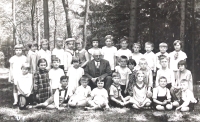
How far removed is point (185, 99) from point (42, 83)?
402cm

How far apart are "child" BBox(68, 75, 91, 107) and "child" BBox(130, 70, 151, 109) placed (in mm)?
1291

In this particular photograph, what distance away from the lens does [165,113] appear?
682 centimetres

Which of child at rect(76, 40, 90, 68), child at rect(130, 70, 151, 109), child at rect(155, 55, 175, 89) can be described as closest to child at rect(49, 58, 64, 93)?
child at rect(76, 40, 90, 68)

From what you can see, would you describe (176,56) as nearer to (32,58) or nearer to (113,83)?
(113,83)

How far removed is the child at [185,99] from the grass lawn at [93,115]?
→ 23cm

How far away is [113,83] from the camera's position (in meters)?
7.71

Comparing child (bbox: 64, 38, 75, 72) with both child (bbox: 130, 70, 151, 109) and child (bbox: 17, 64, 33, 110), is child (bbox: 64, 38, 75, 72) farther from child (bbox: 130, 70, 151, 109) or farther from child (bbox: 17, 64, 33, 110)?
child (bbox: 130, 70, 151, 109)

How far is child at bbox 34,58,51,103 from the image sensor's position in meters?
7.66

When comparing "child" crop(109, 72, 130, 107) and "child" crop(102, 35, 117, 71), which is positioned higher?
"child" crop(102, 35, 117, 71)

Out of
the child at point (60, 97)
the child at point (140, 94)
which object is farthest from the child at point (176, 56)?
the child at point (60, 97)

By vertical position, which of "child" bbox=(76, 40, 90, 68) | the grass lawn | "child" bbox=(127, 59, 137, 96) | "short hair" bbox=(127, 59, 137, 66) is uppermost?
"child" bbox=(76, 40, 90, 68)

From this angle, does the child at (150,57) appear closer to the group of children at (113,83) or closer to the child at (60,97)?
the group of children at (113,83)

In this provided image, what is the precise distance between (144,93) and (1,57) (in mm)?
23531

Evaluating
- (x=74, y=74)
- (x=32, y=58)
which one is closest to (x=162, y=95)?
(x=74, y=74)
